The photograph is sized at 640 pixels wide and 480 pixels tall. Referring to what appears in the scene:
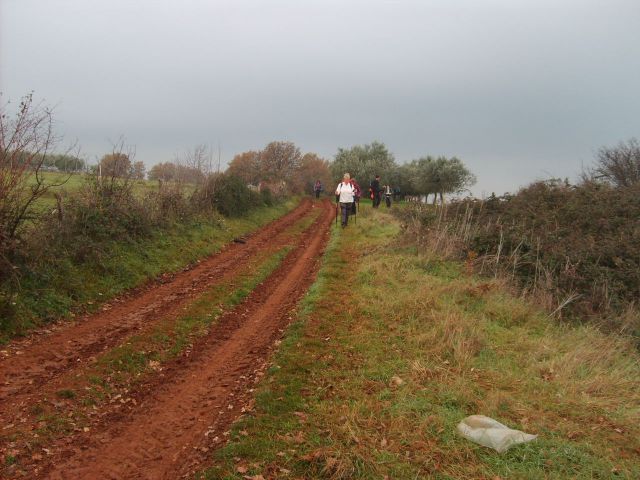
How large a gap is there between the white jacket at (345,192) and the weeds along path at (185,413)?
405 inches

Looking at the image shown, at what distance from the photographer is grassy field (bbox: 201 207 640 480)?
13.3 feet

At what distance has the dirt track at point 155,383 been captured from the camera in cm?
407

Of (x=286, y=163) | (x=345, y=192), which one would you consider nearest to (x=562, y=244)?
(x=345, y=192)

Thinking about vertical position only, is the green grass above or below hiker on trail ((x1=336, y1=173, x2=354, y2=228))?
below

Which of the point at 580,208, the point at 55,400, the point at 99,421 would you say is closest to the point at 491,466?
the point at 99,421

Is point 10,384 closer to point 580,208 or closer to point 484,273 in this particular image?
point 484,273

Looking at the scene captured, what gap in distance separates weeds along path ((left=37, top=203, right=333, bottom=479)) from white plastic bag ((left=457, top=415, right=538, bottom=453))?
239 cm

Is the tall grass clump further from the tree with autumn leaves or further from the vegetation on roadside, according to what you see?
the tree with autumn leaves

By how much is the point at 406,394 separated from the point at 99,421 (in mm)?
3305

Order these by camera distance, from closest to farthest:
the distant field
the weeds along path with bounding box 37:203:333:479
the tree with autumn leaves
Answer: the weeds along path with bounding box 37:203:333:479 < the distant field < the tree with autumn leaves

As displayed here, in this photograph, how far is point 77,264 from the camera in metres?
9.33

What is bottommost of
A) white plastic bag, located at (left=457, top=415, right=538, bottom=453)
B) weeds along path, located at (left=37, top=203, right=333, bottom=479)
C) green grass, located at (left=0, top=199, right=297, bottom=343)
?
weeds along path, located at (left=37, top=203, right=333, bottom=479)

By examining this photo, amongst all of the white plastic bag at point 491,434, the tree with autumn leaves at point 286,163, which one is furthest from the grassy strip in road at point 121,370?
the tree with autumn leaves at point 286,163

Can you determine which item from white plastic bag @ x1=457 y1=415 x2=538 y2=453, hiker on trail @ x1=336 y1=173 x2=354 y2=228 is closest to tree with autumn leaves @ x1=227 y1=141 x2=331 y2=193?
hiker on trail @ x1=336 y1=173 x2=354 y2=228
